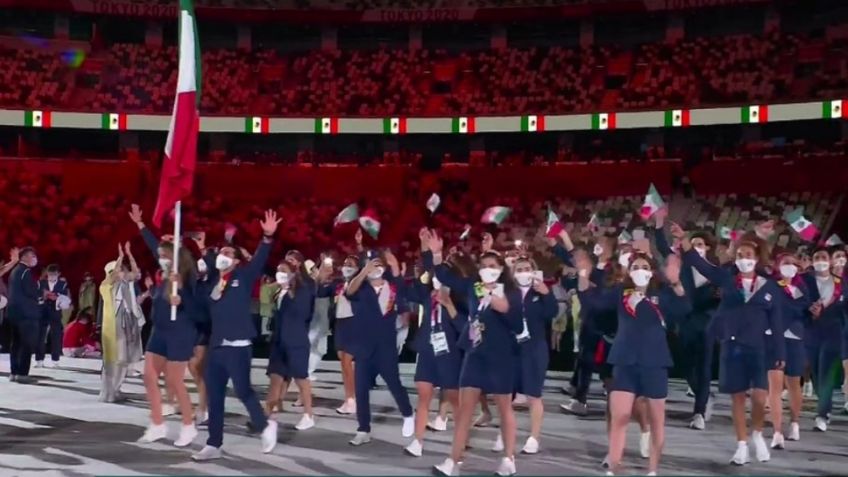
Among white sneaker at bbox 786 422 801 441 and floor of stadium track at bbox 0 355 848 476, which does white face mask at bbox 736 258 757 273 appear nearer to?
floor of stadium track at bbox 0 355 848 476

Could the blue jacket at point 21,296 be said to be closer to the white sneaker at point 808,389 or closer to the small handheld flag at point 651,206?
the small handheld flag at point 651,206

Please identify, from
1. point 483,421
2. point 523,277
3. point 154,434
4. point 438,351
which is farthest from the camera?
point 483,421

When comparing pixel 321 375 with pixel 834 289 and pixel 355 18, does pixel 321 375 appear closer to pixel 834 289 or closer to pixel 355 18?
pixel 834 289

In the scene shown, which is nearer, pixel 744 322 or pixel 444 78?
pixel 744 322

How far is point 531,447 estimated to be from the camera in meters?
9.95

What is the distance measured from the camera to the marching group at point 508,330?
26.9 feet

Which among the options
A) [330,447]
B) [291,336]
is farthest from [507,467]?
[291,336]

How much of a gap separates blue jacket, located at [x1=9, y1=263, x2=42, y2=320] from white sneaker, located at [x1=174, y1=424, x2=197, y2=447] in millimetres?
7418

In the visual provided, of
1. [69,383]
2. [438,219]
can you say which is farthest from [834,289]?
[438,219]

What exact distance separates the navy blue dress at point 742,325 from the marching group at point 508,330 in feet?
0.04

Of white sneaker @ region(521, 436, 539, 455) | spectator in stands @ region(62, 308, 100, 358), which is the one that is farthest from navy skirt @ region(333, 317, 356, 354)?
spectator in stands @ region(62, 308, 100, 358)

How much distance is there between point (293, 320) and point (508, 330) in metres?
3.61

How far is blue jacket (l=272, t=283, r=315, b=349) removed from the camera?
11.1m

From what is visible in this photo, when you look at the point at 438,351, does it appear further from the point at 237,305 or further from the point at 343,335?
the point at 343,335
